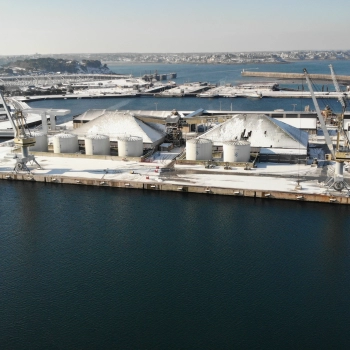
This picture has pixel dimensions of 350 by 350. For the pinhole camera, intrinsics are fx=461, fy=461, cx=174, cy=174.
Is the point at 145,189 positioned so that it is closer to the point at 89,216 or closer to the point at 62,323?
the point at 89,216

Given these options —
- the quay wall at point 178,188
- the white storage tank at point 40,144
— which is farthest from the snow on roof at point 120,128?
the quay wall at point 178,188

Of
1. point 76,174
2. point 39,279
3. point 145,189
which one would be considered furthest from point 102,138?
point 39,279

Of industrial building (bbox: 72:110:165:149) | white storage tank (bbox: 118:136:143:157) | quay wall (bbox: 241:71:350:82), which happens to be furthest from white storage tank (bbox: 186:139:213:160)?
quay wall (bbox: 241:71:350:82)

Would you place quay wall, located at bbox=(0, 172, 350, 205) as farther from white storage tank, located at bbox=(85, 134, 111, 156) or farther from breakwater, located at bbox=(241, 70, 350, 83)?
breakwater, located at bbox=(241, 70, 350, 83)

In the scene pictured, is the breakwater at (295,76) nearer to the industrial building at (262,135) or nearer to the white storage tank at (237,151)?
the industrial building at (262,135)

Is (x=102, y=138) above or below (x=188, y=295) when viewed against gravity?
above

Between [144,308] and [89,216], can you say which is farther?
[89,216]

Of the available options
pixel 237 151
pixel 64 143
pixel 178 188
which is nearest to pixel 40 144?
pixel 64 143
